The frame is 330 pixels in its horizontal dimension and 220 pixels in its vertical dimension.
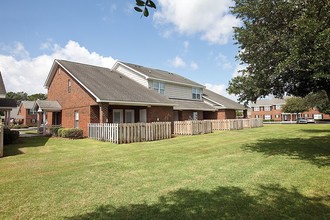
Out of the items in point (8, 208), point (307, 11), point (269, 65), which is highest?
point (307, 11)

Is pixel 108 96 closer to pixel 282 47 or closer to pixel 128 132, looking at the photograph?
pixel 128 132

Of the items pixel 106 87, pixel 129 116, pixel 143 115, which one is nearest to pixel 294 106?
pixel 143 115

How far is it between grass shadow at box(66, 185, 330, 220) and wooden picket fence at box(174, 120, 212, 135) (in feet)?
56.8

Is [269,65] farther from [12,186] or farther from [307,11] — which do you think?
[12,186]

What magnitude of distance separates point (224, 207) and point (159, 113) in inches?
775

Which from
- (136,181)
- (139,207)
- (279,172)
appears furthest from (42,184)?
(279,172)

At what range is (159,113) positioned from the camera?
963 inches

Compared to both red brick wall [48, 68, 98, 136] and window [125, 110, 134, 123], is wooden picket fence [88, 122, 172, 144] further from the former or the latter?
window [125, 110, 134, 123]

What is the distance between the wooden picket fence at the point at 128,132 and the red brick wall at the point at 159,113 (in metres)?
3.96

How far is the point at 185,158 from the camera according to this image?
409 inches

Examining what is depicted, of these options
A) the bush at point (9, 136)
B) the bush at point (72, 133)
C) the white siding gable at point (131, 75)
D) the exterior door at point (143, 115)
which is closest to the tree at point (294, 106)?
the white siding gable at point (131, 75)

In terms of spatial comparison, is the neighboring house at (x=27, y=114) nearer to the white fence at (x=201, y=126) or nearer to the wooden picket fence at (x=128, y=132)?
the wooden picket fence at (x=128, y=132)

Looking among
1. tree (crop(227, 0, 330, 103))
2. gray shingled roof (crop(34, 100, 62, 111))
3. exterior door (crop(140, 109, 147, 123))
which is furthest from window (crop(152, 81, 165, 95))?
tree (crop(227, 0, 330, 103))

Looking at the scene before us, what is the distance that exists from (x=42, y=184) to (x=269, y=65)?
35.3 ft
